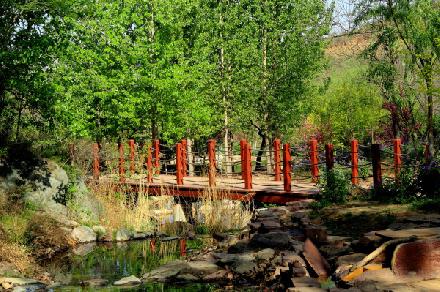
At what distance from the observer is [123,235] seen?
1355 cm

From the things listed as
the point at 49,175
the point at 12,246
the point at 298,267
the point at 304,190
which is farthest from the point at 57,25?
the point at 298,267

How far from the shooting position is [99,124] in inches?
863

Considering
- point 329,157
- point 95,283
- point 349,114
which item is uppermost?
point 349,114

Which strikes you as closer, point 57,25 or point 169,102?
Answer: point 57,25

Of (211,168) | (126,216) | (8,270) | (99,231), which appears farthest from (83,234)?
(211,168)

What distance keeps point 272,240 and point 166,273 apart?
1930 mm

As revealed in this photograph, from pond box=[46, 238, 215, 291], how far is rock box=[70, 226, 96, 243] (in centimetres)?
31

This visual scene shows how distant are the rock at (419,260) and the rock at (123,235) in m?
8.59

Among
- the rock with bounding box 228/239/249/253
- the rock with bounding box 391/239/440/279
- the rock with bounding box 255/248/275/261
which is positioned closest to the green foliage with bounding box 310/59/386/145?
the rock with bounding box 228/239/249/253

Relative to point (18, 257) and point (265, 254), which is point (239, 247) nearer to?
point (265, 254)

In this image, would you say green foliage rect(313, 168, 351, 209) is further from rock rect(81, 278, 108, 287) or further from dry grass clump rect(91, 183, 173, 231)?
rock rect(81, 278, 108, 287)

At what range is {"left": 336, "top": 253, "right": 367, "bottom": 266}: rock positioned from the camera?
7048 mm

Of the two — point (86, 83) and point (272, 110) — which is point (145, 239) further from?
point (272, 110)

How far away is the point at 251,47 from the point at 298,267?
59.8 ft
